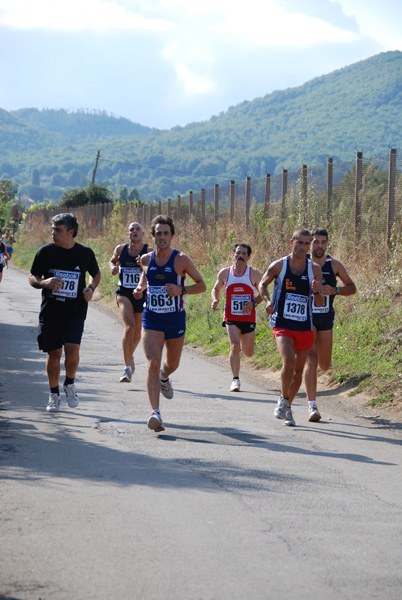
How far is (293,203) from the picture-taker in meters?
20.9

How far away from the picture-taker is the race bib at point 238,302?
39.3 ft

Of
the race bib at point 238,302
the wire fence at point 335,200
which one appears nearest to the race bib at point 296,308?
the race bib at point 238,302

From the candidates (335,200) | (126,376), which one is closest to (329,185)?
(335,200)

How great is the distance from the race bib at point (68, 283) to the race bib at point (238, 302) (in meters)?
3.31

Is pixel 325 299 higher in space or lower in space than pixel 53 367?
higher

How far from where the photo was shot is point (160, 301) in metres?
8.63

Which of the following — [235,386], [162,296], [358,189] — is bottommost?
[235,386]

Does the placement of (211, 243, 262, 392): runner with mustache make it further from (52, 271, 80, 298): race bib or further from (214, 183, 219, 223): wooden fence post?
(214, 183, 219, 223): wooden fence post

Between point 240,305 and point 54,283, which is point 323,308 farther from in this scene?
point 54,283

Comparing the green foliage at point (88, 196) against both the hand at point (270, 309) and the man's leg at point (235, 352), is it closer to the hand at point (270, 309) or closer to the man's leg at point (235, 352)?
the man's leg at point (235, 352)

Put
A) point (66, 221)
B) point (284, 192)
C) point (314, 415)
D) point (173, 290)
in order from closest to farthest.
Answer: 1. point (173, 290)
2. point (66, 221)
3. point (314, 415)
4. point (284, 192)

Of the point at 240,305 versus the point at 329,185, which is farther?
the point at 329,185

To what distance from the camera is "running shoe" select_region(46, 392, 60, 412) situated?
30.6 ft

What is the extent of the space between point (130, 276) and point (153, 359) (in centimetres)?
355
